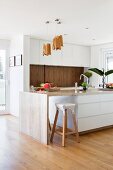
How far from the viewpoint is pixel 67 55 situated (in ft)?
23.3

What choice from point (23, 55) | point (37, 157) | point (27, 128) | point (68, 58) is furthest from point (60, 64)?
point (37, 157)

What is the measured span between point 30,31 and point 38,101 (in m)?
2.26

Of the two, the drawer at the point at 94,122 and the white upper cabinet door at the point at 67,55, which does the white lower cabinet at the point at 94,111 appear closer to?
the drawer at the point at 94,122

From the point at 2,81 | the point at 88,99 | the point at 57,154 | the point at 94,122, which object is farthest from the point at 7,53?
the point at 57,154

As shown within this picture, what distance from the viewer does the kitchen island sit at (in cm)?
375

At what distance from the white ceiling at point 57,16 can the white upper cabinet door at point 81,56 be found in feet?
5.13

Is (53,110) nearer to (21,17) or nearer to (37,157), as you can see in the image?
(37,157)

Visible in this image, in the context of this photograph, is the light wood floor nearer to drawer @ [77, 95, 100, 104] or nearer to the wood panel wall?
drawer @ [77, 95, 100, 104]

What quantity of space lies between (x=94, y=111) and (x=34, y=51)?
2825mm

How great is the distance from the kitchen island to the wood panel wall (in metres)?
2.18

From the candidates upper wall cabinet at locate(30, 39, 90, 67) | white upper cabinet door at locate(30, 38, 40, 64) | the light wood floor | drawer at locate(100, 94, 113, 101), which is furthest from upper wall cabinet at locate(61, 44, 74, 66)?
the light wood floor

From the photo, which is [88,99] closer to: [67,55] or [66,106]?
[66,106]

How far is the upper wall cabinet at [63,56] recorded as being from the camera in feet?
20.6

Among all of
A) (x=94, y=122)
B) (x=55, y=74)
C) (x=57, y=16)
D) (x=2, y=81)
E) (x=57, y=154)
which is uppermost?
(x=57, y=16)
